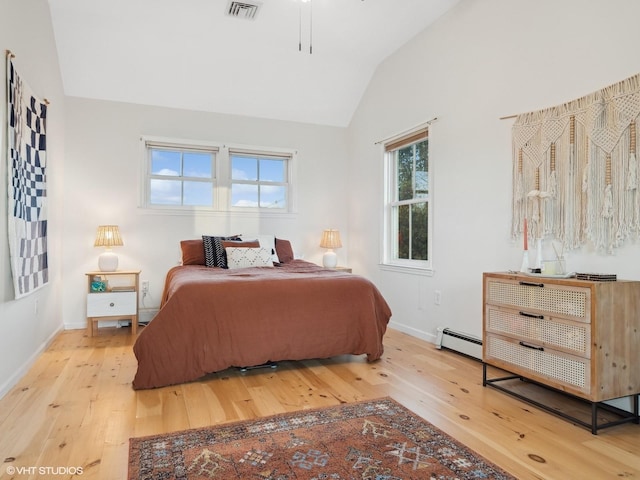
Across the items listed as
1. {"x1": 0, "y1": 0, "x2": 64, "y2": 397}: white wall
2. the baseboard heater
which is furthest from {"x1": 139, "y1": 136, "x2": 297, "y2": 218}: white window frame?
the baseboard heater

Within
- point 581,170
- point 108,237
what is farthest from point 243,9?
point 581,170

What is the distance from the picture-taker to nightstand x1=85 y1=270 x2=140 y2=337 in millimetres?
3914

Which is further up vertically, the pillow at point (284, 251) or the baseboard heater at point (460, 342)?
the pillow at point (284, 251)

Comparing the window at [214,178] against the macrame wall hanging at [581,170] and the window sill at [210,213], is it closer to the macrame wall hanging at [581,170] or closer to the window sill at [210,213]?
the window sill at [210,213]

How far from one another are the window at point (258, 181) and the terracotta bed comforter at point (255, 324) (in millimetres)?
1970

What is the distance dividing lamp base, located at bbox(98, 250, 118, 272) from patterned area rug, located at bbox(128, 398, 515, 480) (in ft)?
8.57

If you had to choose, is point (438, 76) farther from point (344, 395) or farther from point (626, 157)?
point (344, 395)

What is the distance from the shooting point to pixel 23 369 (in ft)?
9.12

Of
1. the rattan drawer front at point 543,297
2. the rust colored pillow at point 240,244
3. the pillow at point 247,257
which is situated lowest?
the rattan drawer front at point 543,297

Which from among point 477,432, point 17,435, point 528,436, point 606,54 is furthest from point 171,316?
point 606,54

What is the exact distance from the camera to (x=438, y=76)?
3666 mm

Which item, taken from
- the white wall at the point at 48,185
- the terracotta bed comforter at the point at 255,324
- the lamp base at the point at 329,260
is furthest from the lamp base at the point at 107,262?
the lamp base at the point at 329,260

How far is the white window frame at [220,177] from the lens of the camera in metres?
4.53

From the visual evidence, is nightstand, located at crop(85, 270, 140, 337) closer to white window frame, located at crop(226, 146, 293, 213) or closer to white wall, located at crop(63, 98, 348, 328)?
white wall, located at crop(63, 98, 348, 328)
